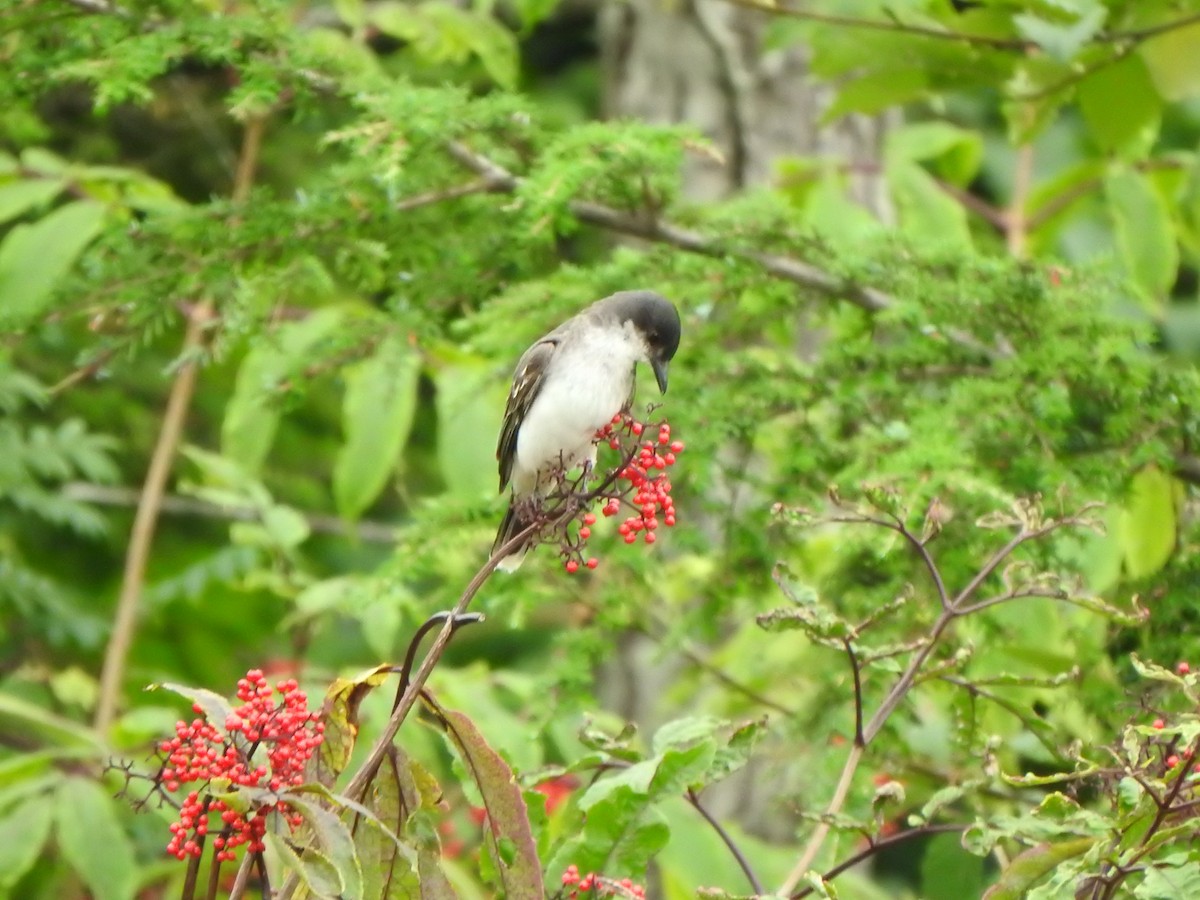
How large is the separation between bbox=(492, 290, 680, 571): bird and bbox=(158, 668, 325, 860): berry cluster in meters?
1.13

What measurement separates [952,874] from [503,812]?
114 cm

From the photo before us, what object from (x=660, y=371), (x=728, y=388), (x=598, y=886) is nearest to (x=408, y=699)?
(x=598, y=886)

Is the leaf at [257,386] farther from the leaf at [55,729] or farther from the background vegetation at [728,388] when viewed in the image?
the leaf at [55,729]

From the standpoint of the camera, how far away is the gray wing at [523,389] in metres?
3.08

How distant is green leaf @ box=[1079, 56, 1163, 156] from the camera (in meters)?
3.20

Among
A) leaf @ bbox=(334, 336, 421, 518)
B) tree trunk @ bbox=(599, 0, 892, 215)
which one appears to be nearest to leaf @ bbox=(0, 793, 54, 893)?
leaf @ bbox=(334, 336, 421, 518)

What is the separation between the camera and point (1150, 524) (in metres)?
2.87

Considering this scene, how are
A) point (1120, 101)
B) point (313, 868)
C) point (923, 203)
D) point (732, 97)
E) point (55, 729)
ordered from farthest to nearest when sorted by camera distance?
point (732, 97)
point (923, 203)
point (55, 729)
point (1120, 101)
point (313, 868)

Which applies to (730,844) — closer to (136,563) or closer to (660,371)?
(660,371)

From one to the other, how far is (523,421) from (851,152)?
2991 mm

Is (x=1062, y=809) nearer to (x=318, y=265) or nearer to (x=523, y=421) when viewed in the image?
(x=523, y=421)

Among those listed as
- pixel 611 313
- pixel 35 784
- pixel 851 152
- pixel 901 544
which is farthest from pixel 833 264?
pixel 851 152

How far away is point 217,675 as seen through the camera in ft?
19.2

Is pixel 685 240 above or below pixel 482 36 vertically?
below
